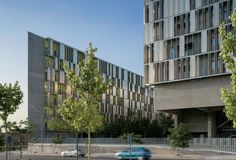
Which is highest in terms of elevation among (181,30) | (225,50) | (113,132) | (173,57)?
(181,30)

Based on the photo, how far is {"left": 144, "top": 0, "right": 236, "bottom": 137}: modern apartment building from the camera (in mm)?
58094

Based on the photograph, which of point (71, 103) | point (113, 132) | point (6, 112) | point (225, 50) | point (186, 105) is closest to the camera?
point (225, 50)

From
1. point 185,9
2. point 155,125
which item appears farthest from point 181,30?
point 155,125

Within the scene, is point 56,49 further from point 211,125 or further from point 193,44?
point 211,125

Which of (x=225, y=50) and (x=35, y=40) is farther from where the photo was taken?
(x=35, y=40)

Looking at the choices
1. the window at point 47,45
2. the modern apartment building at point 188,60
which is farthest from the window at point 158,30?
the window at point 47,45

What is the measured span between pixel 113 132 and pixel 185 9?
1355 inches

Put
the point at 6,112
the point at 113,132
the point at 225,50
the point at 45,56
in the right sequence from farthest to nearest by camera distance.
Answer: the point at 45,56 < the point at 113,132 < the point at 6,112 < the point at 225,50

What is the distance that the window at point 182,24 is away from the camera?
61500 millimetres

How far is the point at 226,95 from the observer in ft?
54.5

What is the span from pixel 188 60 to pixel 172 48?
3.62m

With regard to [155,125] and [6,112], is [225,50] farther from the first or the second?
[155,125]

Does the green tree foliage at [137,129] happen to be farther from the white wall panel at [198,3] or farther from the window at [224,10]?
the window at [224,10]

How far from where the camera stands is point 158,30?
65250 mm
